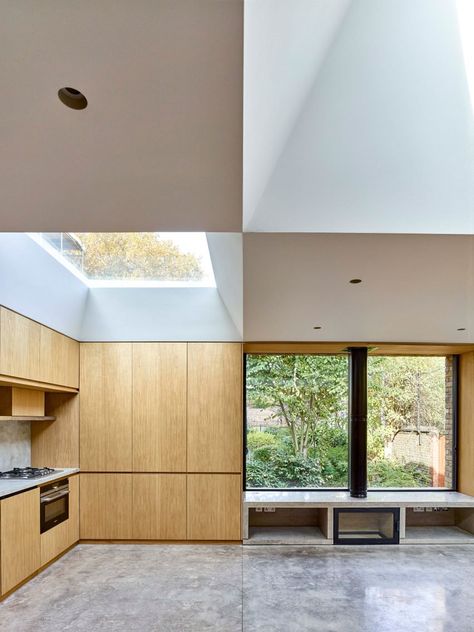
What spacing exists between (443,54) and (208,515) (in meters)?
4.75

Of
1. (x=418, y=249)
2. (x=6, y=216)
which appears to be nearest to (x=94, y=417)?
(x=6, y=216)

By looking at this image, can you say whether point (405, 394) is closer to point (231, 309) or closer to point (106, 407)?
point (231, 309)

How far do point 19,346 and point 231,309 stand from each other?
210cm

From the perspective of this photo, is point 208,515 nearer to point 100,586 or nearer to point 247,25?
point 100,586

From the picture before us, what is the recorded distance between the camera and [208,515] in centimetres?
533

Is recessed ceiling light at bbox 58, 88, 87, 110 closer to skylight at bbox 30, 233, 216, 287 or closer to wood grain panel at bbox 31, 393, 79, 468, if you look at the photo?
skylight at bbox 30, 233, 216, 287

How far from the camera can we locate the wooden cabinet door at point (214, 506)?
17.4 ft

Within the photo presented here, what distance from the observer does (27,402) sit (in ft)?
15.6

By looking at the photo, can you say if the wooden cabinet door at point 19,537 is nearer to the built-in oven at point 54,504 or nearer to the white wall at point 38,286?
the built-in oven at point 54,504

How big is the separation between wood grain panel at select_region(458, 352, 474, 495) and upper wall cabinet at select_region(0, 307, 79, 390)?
467 cm

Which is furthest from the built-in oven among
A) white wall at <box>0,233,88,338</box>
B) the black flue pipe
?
the black flue pipe

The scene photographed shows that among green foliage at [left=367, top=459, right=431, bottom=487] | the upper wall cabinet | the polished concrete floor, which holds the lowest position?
the polished concrete floor

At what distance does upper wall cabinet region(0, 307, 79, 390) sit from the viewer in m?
3.88

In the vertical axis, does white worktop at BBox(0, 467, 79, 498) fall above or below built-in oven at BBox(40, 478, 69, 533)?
above
